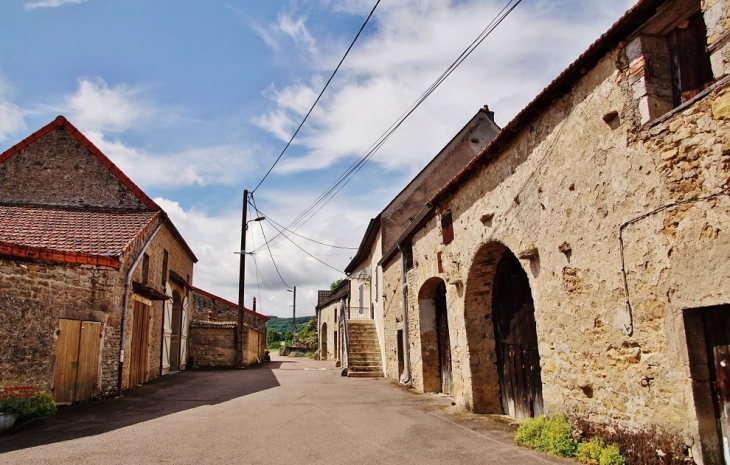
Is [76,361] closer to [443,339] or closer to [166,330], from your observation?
[166,330]

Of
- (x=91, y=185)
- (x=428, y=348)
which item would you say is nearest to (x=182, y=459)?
(x=428, y=348)

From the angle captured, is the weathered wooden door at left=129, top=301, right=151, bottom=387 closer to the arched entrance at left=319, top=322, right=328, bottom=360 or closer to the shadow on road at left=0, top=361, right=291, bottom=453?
the shadow on road at left=0, top=361, right=291, bottom=453

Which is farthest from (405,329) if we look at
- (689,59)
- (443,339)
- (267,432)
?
(689,59)

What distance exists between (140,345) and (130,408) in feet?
14.4

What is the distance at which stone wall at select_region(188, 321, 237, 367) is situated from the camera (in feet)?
75.0

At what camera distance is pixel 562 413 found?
21.9 feet

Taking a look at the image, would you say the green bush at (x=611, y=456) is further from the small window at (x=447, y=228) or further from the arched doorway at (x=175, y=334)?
the arched doorway at (x=175, y=334)

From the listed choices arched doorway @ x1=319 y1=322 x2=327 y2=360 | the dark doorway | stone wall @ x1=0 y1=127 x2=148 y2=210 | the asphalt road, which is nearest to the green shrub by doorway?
the asphalt road

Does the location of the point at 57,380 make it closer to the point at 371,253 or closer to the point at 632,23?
the point at 632,23

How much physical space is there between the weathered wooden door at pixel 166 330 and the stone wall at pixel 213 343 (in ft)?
10.7

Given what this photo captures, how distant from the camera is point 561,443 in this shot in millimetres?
6176

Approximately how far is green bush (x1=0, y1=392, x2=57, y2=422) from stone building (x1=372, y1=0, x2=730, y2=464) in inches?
323

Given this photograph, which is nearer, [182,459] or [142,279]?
[182,459]

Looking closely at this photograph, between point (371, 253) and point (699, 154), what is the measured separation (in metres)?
18.9
